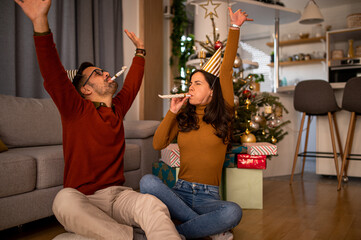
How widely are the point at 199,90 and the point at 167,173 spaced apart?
0.73 m

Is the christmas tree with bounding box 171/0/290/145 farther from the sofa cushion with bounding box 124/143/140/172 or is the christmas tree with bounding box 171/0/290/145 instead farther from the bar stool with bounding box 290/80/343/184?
the sofa cushion with bounding box 124/143/140/172

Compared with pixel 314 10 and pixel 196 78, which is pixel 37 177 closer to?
pixel 196 78

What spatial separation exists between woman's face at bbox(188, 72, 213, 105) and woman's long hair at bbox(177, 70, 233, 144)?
2 cm

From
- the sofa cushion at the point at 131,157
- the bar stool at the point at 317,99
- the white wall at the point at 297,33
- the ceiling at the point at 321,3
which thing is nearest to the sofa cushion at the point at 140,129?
the sofa cushion at the point at 131,157

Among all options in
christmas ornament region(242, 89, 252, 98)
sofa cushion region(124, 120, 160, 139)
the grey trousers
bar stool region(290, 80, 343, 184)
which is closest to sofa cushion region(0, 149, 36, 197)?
the grey trousers

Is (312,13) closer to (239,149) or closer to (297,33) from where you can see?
(297,33)

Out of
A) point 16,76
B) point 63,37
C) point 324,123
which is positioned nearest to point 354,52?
point 324,123

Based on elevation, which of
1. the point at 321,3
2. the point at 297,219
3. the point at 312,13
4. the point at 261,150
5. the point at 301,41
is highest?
the point at 321,3

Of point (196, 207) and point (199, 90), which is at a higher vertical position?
point (199, 90)

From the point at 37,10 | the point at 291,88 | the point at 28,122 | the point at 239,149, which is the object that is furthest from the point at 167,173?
the point at 291,88

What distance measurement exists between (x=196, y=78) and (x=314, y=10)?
3466 mm

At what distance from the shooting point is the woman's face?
1616 millimetres

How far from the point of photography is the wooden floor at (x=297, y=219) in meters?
1.64

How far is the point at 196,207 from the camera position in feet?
4.86
